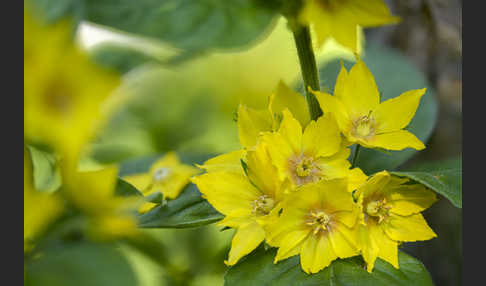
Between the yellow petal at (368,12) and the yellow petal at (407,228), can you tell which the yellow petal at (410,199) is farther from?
the yellow petal at (368,12)

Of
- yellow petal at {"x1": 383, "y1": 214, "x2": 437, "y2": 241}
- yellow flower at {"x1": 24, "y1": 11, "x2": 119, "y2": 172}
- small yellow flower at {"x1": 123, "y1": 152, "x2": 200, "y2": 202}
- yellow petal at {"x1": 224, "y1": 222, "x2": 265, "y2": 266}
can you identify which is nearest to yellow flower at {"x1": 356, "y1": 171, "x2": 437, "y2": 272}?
yellow petal at {"x1": 383, "y1": 214, "x2": 437, "y2": 241}

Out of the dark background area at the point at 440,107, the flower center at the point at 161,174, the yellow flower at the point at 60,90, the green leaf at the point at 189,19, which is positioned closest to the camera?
the green leaf at the point at 189,19

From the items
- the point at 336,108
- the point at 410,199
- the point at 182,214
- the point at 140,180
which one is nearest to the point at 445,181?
the point at 410,199

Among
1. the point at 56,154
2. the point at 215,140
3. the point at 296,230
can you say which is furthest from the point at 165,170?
the point at 215,140

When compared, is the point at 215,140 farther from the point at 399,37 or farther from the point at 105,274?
the point at 105,274

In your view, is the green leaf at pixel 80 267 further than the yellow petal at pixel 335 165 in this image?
Yes

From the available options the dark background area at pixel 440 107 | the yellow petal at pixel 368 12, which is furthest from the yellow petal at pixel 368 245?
the dark background area at pixel 440 107
